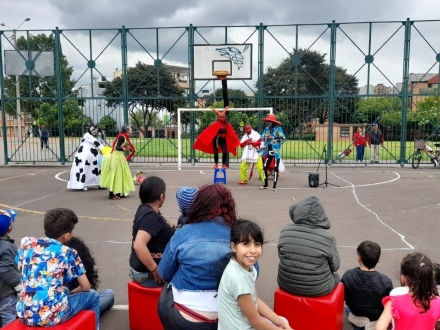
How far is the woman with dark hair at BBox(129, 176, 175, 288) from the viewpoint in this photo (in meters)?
3.44

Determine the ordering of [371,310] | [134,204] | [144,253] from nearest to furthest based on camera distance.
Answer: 1. [144,253]
2. [371,310]
3. [134,204]

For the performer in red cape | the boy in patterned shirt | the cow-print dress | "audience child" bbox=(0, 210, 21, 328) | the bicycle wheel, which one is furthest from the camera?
the bicycle wheel

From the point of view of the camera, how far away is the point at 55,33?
Answer: 59.2 ft

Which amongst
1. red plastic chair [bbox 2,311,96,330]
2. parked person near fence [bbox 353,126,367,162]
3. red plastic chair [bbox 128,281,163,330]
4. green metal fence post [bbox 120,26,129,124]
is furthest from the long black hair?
green metal fence post [bbox 120,26,129,124]

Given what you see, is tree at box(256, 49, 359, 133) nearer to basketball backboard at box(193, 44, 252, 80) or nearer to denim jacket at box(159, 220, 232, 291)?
basketball backboard at box(193, 44, 252, 80)

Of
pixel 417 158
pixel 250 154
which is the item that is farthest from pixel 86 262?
pixel 417 158

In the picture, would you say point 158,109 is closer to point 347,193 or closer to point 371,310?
point 347,193

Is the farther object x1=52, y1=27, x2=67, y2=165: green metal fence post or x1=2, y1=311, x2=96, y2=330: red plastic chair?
x1=52, y1=27, x2=67, y2=165: green metal fence post

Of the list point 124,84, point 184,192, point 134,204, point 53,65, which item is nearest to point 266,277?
point 184,192

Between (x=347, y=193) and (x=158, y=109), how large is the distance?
10559 millimetres

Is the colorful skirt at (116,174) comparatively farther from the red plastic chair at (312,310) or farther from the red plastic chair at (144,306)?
the red plastic chair at (312,310)

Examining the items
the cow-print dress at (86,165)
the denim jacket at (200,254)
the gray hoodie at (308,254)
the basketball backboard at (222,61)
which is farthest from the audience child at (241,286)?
the basketball backboard at (222,61)

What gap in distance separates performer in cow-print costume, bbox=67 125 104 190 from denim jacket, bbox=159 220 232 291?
902 centimetres

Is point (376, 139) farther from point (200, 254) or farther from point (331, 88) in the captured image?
point (200, 254)
